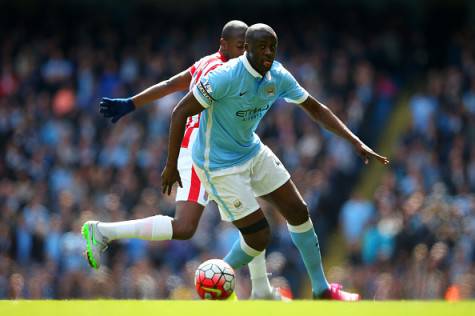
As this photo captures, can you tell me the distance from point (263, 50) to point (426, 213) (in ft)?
24.9

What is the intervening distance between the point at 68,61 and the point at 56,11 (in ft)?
8.33

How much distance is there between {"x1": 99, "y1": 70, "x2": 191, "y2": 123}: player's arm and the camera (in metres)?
10.4

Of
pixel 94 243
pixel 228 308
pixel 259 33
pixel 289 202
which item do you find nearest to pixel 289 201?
pixel 289 202

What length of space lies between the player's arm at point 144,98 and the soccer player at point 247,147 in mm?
787

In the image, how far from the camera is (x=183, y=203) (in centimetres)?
1005

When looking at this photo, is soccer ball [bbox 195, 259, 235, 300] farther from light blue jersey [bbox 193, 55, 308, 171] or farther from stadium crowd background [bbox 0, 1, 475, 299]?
stadium crowd background [bbox 0, 1, 475, 299]

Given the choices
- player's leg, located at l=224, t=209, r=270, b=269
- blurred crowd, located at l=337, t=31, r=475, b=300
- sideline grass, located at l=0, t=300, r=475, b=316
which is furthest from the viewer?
blurred crowd, located at l=337, t=31, r=475, b=300

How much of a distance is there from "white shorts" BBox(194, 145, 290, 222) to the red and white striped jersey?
0.60 meters

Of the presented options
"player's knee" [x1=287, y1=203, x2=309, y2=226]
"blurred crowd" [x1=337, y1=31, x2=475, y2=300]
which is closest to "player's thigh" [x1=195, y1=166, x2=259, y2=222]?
"player's knee" [x1=287, y1=203, x2=309, y2=226]

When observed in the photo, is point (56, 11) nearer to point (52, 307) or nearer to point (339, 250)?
point (339, 250)

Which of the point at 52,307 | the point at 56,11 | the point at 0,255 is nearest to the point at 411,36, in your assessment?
the point at 56,11

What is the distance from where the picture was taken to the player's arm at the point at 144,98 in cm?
1041

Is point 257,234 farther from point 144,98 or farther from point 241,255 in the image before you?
point 144,98

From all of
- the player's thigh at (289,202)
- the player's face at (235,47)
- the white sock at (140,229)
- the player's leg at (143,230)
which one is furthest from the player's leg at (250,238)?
the player's face at (235,47)
